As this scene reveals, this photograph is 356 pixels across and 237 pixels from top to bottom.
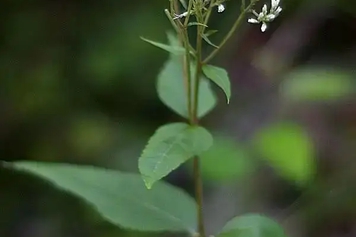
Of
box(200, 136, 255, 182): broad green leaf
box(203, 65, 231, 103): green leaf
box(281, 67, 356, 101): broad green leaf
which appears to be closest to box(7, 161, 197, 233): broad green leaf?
box(203, 65, 231, 103): green leaf

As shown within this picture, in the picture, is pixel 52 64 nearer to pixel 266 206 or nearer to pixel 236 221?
pixel 266 206

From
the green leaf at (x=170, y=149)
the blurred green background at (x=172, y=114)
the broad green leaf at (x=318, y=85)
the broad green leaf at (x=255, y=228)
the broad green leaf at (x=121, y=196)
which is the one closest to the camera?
the green leaf at (x=170, y=149)

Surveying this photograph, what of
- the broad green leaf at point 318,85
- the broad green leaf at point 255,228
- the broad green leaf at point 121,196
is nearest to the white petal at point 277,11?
the broad green leaf at point 255,228

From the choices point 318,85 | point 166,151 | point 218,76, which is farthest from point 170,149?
point 318,85

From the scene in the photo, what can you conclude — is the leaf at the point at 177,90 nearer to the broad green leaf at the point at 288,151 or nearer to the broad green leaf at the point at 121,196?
the broad green leaf at the point at 121,196

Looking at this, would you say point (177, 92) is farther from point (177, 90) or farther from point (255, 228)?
point (255, 228)

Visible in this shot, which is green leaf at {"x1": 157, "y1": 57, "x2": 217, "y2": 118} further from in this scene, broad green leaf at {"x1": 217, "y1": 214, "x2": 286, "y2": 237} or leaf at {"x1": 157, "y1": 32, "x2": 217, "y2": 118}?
broad green leaf at {"x1": 217, "y1": 214, "x2": 286, "y2": 237}
